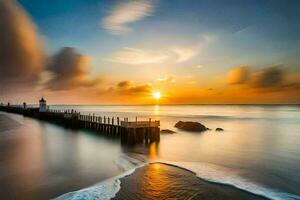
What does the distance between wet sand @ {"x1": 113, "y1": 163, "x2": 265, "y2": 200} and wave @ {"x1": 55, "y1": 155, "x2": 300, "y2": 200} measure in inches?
19.9

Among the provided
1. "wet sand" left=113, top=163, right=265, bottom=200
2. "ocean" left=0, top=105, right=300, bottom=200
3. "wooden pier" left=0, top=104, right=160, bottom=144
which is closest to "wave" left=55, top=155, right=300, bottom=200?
"ocean" left=0, top=105, right=300, bottom=200

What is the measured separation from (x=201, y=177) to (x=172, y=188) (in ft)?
9.39

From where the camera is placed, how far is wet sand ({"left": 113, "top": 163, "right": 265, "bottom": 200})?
483 inches

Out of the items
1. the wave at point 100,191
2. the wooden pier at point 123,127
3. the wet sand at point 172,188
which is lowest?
the wave at point 100,191

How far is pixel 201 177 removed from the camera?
606 inches

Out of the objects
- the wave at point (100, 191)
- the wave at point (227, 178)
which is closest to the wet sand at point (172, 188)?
the wave at point (100, 191)

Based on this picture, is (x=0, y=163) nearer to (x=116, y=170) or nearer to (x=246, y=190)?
(x=116, y=170)

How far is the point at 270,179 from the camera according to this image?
15.9 meters

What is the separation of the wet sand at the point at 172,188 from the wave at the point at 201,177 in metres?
0.51

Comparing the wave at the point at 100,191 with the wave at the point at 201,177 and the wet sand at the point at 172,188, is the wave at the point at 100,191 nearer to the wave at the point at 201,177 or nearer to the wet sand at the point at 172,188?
the wave at the point at 201,177

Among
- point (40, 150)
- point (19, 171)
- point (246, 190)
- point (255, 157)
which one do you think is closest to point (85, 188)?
point (19, 171)

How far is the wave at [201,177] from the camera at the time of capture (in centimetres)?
1260

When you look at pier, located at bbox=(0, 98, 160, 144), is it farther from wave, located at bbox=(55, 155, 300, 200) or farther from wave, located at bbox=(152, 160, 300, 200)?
wave, located at bbox=(152, 160, 300, 200)

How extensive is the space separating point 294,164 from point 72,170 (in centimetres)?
1709
